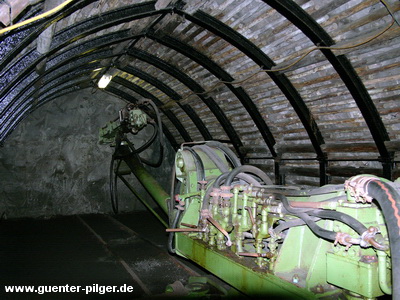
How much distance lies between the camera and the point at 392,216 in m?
1.67

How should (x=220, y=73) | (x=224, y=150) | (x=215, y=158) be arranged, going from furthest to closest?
1. (x=220, y=73)
2. (x=224, y=150)
3. (x=215, y=158)

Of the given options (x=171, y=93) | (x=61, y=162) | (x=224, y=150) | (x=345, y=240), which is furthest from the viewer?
(x=61, y=162)

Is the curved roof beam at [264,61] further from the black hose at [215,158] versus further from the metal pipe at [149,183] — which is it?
the metal pipe at [149,183]

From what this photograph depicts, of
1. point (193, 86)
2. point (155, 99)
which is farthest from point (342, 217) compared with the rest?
point (155, 99)

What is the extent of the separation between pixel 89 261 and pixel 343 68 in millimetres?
5003

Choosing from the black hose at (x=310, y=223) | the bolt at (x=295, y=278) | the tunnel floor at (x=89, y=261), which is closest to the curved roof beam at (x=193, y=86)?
the tunnel floor at (x=89, y=261)

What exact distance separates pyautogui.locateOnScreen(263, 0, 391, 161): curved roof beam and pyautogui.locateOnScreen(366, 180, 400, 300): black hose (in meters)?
2.97

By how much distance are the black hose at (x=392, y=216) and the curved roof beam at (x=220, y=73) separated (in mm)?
4754

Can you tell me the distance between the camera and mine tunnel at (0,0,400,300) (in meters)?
A: 2.45

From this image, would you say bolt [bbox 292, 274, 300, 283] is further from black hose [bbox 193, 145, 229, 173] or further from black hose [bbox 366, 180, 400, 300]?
black hose [bbox 193, 145, 229, 173]

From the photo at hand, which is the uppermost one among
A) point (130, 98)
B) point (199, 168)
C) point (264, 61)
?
point (130, 98)

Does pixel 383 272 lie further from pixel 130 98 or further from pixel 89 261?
pixel 130 98

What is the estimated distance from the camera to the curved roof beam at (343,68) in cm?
417

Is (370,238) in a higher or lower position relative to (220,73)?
lower
